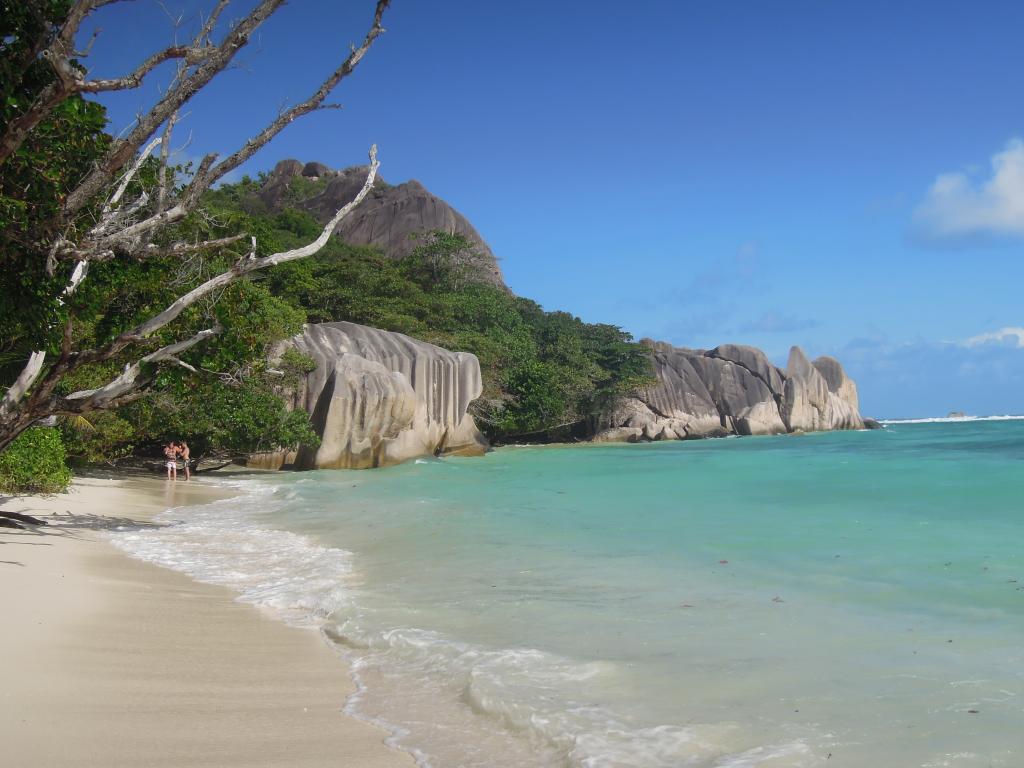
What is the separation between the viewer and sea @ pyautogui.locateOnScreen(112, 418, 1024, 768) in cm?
285

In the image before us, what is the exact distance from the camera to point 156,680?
3141mm

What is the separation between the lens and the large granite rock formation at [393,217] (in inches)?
1646

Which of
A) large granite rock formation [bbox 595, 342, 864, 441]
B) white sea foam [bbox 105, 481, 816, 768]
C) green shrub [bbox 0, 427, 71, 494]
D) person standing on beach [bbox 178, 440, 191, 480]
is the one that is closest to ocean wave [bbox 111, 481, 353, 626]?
white sea foam [bbox 105, 481, 816, 768]

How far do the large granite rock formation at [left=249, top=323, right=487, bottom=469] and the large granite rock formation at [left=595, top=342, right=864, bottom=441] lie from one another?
16847mm

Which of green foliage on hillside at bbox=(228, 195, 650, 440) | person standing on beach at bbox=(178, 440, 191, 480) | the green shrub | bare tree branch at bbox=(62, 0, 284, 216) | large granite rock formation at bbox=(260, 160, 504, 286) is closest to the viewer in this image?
bare tree branch at bbox=(62, 0, 284, 216)

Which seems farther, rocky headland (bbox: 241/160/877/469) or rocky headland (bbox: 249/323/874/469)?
rocky headland (bbox: 241/160/877/469)

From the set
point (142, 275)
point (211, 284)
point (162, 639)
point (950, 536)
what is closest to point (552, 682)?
point (162, 639)

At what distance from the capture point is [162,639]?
381 centimetres

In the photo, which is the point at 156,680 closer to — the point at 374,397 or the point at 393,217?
the point at 374,397

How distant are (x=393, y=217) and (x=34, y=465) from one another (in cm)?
3587

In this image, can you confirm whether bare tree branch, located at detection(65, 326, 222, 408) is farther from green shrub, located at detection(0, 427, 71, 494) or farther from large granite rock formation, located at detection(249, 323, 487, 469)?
large granite rock formation, located at detection(249, 323, 487, 469)

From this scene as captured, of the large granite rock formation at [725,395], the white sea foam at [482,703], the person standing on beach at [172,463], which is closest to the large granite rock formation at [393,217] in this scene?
the large granite rock formation at [725,395]

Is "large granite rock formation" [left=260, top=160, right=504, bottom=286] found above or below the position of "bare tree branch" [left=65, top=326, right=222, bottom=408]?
above

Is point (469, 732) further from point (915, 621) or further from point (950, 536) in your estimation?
point (950, 536)
